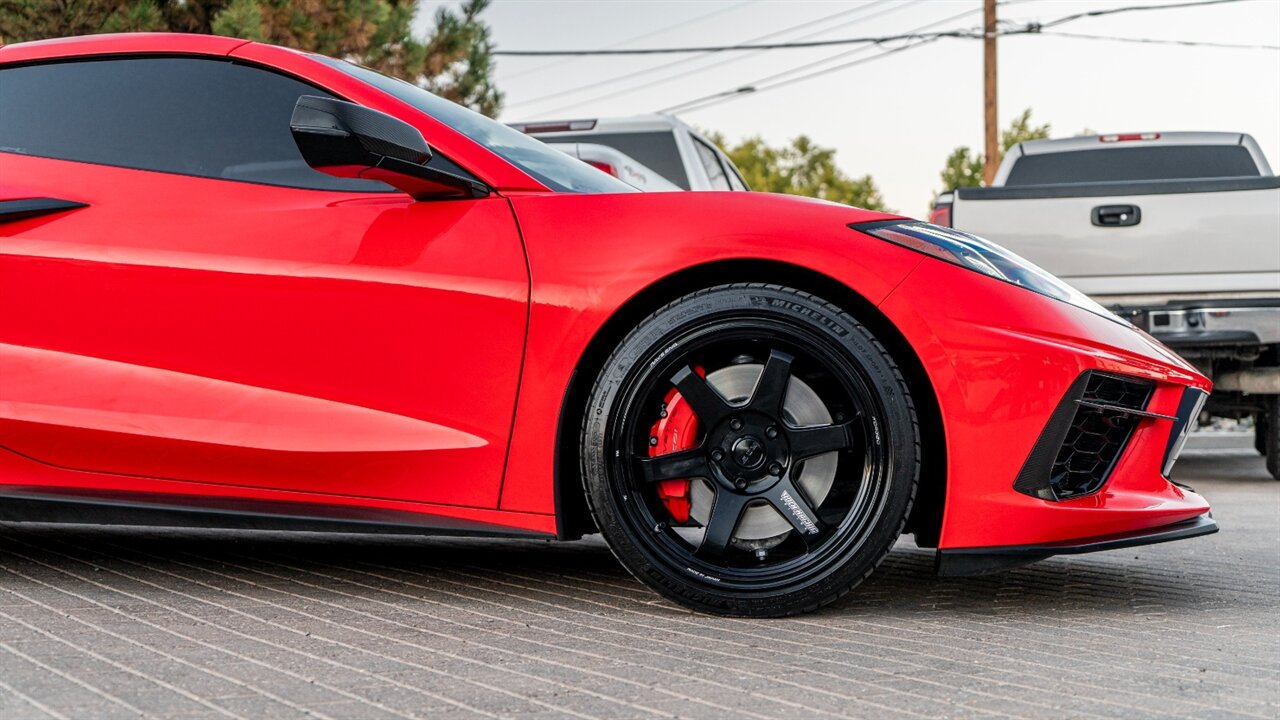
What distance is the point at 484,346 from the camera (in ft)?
10.2

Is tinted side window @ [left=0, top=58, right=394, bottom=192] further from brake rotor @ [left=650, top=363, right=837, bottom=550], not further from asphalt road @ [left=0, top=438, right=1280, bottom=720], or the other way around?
asphalt road @ [left=0, top=438, right=1280, bottom=720]

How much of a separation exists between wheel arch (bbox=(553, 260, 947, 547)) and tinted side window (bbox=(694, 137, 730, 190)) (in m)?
7.10

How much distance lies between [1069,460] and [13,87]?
3.19m

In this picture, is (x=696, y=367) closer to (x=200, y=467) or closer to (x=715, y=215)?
(x=715, y=215)

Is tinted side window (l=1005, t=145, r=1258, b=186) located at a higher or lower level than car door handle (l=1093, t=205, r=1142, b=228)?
higher

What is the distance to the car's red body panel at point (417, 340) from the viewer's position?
2.98m

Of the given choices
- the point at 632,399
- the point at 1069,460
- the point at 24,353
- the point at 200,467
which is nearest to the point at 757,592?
Result: the point at 632,399

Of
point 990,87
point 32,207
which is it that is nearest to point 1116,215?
point 32,207

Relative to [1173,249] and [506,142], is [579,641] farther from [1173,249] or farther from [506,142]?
[1173,249]

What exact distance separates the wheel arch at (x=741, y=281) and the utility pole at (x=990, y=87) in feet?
68.1

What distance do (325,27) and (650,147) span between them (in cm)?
601

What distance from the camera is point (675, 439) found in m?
3.11

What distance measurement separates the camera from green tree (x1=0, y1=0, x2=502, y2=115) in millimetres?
12609

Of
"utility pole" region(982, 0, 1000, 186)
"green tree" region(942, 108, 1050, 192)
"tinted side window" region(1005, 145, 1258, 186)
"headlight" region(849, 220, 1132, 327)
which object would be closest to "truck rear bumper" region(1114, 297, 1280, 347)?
"tinted side window" region(1005, 145, 1258, 186)
